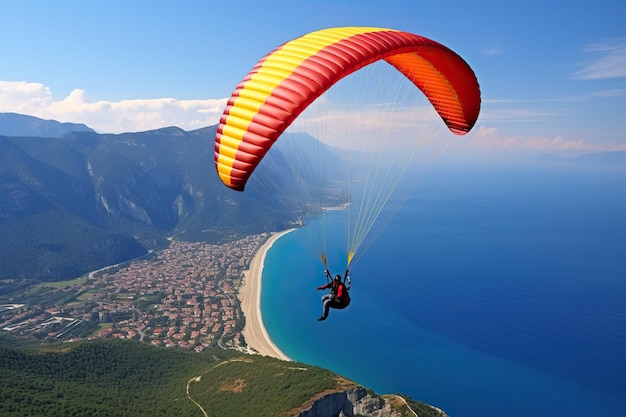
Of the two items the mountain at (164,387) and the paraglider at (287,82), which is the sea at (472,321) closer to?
the mountain at (164,387)

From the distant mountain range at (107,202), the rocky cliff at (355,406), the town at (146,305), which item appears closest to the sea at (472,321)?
the town at (146,305)

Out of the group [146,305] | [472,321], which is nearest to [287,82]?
[472,321]

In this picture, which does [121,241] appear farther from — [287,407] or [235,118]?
[235,118]

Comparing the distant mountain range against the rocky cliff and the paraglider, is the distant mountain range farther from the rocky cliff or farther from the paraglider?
the paraglider

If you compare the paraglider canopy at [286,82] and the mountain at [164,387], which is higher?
the paraglider canopy at [286,82]

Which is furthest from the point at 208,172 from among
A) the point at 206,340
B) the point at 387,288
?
the point at 206,340

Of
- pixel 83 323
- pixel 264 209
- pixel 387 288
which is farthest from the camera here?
pixel 264 209

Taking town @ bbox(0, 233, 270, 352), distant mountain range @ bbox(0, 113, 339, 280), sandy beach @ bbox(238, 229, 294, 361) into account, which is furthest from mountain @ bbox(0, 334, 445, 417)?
distant mountain range @ bbox(0, 113, 339, 280)
